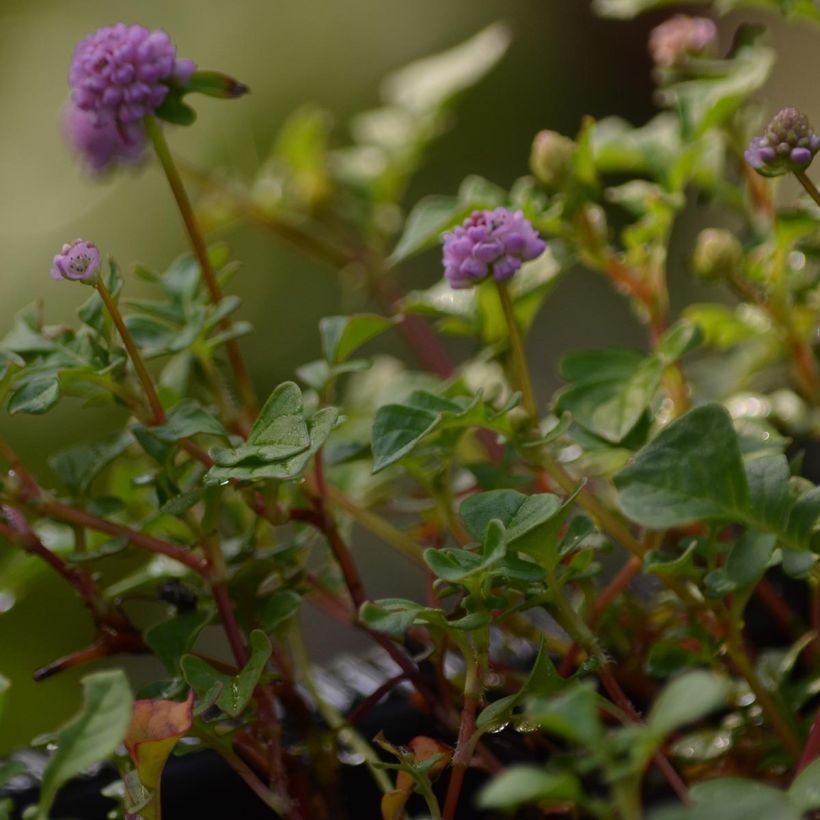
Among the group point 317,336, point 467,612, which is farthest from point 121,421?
point 467,612

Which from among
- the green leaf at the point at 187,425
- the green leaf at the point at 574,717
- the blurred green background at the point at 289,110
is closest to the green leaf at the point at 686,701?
the green leaf at the point at 574,717

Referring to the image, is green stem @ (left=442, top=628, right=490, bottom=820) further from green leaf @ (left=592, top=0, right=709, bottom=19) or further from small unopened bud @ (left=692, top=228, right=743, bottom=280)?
green leaf @ (left=592, top=0, right=709, bottom=19)

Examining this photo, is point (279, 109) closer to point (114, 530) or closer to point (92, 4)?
point (92, 4)

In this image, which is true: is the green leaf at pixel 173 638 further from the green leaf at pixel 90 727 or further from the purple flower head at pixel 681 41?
the purple flower head at pixel 681 41

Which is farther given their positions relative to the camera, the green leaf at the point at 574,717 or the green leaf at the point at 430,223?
the green leaf at the point at 430,223

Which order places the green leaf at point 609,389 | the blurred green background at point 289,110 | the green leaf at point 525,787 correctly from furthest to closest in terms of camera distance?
the blurred green background at point 289,110 → the green leaf at point 609,389 → the green leaf at point 525,787

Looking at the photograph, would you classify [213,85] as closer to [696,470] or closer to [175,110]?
[175,110]

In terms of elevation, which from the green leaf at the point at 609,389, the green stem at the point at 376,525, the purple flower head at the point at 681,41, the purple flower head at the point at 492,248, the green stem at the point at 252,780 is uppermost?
the purple flower head at the point at 681,41

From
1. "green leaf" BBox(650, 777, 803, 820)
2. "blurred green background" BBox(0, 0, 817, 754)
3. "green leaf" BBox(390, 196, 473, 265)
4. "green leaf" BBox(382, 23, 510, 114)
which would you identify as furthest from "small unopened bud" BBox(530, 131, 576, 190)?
"blurred green background" BBox(0, 0, 817, 754)
